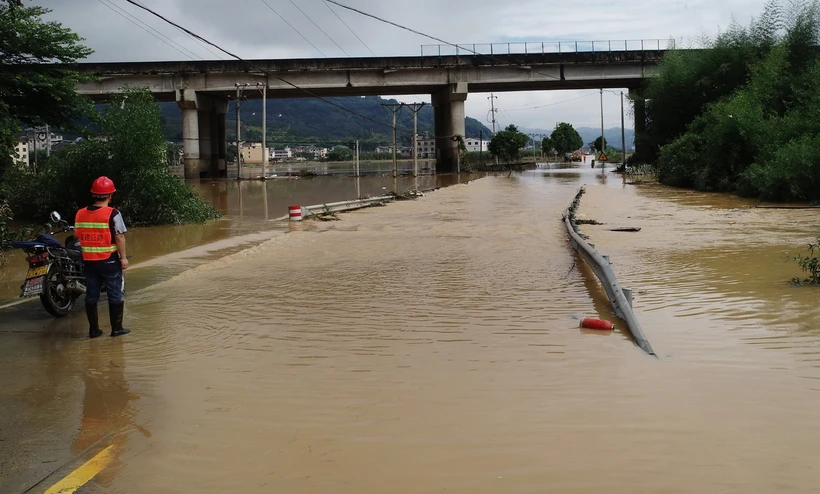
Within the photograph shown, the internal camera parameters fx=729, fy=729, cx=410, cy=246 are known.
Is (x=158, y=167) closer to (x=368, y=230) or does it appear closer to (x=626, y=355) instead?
(x=368, y=230)

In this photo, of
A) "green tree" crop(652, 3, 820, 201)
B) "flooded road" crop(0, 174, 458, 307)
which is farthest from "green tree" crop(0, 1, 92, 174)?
"green tree" crop(652, 3, 820, 201)

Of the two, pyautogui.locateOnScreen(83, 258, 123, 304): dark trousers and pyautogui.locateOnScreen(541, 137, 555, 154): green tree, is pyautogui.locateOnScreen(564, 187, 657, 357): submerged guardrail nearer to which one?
pyautogui.locateOnScreen(83, 258, 123, 304): dark trousers

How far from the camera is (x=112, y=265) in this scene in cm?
805

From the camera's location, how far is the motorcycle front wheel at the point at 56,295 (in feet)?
29.0

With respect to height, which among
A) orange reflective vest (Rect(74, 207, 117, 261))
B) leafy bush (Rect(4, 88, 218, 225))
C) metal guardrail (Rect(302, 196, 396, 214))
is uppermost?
leafy bush (Rect(4, 88, 218, 225))

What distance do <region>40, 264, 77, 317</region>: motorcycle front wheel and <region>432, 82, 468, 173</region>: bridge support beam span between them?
58.2 metres

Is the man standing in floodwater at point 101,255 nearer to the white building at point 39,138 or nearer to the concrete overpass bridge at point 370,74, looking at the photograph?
the white building at point 39,138

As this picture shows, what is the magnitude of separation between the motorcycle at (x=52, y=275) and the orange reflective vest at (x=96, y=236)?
121 centimetres

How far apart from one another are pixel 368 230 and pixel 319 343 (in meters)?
11.6

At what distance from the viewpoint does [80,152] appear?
69.9 ft

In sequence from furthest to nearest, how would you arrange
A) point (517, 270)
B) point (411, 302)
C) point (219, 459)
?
point (517, 270) → point (411, 302) → point (219, 459)

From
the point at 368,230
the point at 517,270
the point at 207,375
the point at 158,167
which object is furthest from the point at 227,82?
the point at 207,375

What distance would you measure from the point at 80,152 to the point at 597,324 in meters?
18.4

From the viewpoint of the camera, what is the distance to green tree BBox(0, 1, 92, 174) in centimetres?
1617
